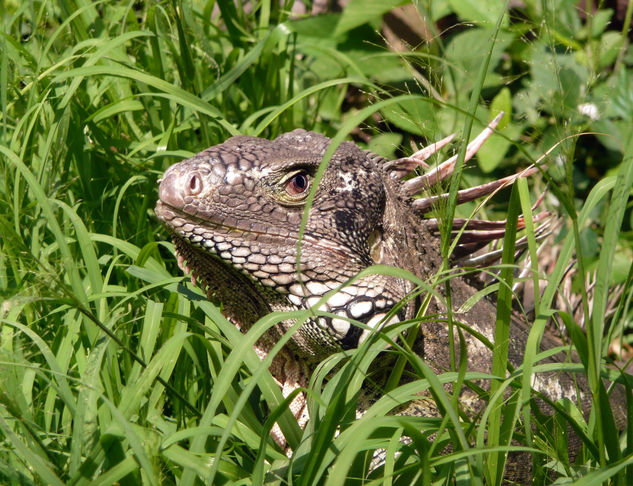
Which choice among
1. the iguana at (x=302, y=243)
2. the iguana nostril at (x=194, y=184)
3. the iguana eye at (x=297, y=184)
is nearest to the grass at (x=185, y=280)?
the iguana at (x=302, y=243)

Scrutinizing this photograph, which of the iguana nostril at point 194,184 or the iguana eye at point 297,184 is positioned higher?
the iguana nostril at point 194,184

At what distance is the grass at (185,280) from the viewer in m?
1.82

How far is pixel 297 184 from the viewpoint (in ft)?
8.14

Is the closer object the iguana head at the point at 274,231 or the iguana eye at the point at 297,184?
the iguana head at the point at 274,231

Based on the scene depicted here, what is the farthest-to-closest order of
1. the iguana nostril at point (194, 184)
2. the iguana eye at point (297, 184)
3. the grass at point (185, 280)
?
the iguana eye at point (297, 184)
the iguana nostril at point (194, 184)
the grass at point (185, 280)

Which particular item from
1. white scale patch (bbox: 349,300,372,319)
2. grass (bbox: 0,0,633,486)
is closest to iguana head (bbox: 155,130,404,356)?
white scale patch (bbox: 349,300,372,319)

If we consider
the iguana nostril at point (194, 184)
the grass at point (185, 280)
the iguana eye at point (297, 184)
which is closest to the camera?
the grass at point (185, 280)

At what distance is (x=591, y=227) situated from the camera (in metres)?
4.52

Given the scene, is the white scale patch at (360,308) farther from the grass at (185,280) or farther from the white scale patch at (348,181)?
the white scale patch at (348,181)

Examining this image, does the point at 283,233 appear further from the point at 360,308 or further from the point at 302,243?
the point at 360,308

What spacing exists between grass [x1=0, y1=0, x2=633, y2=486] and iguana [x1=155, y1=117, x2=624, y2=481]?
0.47ft

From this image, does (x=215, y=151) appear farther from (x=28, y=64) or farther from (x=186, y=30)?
(x=28, y=64)

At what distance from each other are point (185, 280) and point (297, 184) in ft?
1.89

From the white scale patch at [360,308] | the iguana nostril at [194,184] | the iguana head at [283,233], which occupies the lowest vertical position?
the white scale patch at [360,308]
